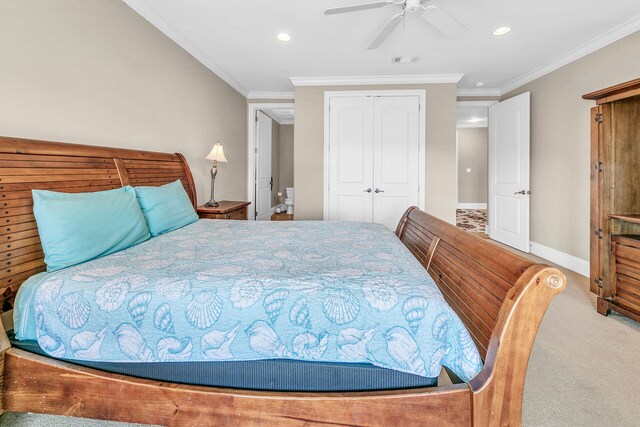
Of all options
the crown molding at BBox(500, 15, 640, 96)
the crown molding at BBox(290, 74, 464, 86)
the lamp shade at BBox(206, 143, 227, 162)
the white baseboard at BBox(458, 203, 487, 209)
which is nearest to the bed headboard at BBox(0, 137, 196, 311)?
the lamp shade at BBox(206, 143, 227, 162)

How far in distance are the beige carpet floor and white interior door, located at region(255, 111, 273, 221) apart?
4.44 meters

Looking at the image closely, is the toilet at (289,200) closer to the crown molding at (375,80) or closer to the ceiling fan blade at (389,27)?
the crown molding at (375,80)

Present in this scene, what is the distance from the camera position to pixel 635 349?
6.47ft

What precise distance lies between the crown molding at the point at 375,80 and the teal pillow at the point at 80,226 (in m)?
3.34

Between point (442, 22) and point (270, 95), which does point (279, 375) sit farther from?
point (270, 95)

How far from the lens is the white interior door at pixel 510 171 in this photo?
169 inches

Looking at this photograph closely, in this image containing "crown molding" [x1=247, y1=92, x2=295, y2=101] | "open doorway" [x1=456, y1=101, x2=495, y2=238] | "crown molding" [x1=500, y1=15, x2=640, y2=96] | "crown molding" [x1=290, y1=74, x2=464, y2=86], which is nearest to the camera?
"crown molding" [x1=500, y1=15, x2=640, y2=96]

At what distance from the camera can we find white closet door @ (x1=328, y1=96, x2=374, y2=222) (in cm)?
443

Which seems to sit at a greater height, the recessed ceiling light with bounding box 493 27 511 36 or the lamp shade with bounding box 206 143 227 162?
the recessed ceiling light with bounding box 493 27 511 36

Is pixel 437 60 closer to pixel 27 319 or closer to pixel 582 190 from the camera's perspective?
pixel 582 190

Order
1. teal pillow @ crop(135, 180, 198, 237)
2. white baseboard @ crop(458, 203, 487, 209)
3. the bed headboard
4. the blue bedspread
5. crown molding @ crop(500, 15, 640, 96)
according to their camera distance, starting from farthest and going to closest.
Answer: white baseboard @ crop(458, 203, 487, 209) → crown molding @ crop(500, 15, 640, 96) → teal pillow @ crop(135, 180, 198, 237) → the bed headboard → the blue bedspread

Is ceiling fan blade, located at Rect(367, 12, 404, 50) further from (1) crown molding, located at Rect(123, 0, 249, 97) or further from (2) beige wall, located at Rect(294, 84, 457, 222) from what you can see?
(1) crown molding, located at Rect(123, 0, 249, 97)

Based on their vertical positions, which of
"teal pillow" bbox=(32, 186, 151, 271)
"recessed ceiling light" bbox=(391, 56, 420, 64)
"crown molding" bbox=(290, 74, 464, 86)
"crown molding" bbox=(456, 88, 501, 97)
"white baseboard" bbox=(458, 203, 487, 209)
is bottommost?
"teal pillow" bbox=(32, 186, 151, 271)

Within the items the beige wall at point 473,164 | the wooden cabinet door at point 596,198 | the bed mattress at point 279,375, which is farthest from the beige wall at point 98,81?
the beige wall at point 473,164
